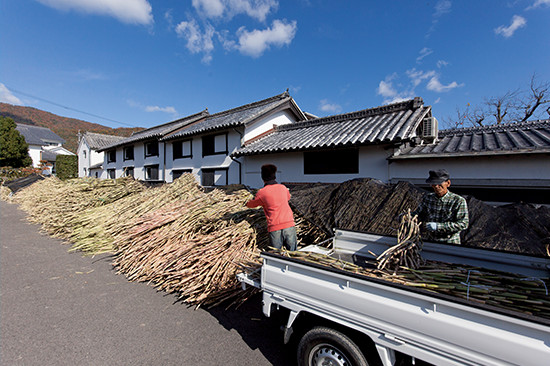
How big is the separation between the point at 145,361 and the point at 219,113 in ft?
57.9

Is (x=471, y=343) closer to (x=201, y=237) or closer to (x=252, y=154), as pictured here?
(x=201, y=237)

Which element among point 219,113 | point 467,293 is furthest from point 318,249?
point 219,113

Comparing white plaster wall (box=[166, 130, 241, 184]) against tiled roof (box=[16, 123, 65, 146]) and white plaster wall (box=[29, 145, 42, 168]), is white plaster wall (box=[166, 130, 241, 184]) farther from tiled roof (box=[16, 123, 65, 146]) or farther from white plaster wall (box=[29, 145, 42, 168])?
tiled roof (box=[16, 123, 65, 146])

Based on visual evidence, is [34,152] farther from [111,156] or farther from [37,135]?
[111,156]

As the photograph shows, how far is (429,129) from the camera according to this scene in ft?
25.5

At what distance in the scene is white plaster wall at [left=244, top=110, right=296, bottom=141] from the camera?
1269cm

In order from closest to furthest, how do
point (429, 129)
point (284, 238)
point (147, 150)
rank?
point (284, 238)
point (429, 129)
point (147, 150)

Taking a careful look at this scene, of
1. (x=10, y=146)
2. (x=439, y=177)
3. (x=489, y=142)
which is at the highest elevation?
(x=10, y=146)

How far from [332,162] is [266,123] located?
5905mm

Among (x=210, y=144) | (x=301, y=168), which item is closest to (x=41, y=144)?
(x=210, y=144)

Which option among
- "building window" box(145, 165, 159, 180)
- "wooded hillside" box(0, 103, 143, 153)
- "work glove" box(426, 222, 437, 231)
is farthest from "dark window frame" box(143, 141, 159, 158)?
"wooded hillside" box(0, 103, 143, 153)

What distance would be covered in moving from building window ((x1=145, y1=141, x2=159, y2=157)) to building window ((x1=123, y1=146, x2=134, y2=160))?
271 centimetres

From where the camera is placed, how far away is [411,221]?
2676 mm

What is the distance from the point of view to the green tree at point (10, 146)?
29609 millimetres
